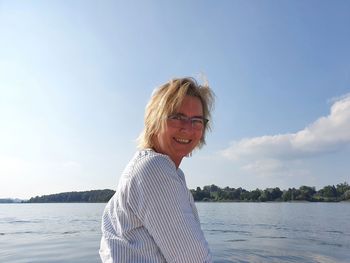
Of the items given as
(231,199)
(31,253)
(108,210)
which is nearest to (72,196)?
(231,199)

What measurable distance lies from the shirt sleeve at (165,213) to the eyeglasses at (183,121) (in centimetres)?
31

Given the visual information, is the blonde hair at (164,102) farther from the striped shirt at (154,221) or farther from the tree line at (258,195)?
the tree line at (258,195)

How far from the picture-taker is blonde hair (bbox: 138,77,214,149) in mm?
2164

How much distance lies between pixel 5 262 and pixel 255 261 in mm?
8362

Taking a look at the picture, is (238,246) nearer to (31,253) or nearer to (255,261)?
(255,261)

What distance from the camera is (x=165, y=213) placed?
1860 millimetres

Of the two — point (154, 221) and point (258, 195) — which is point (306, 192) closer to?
point (258, 195)

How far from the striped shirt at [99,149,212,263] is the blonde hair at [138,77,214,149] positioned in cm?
26

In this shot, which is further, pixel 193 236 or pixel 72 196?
pixel 72 196

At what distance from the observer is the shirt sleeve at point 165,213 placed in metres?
1.85

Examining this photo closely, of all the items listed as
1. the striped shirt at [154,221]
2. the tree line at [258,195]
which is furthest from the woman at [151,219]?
the tree line at [258,195]

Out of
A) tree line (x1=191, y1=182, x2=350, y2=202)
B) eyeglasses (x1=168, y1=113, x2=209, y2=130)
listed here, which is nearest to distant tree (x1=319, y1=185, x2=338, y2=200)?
tree line (x1=191, y1=182, x2=350, y2=202)

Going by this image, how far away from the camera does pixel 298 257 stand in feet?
47.6

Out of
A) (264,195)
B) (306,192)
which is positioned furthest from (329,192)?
(264,195)
